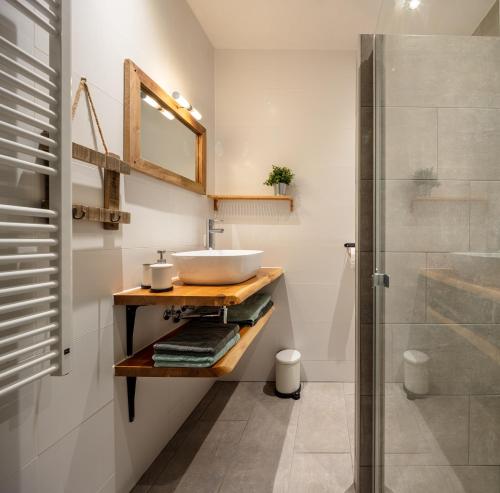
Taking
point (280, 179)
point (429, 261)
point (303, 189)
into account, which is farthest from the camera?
point (303, 189)

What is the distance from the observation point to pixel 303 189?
238cm

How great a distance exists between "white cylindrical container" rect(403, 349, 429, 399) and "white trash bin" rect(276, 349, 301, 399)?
1.16m

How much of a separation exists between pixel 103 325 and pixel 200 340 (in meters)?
0.39

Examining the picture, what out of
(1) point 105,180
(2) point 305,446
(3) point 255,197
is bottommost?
(2) point 305,446

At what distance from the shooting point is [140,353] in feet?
4.42

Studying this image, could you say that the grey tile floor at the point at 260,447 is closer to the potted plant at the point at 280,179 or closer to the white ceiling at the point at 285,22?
the potted plant at the point at 280,179

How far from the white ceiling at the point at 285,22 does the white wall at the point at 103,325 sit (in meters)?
0.46

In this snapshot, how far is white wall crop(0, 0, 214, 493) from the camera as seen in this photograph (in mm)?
889

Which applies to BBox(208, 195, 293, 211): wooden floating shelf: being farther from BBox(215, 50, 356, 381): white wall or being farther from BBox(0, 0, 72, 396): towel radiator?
BBox(0, 0, 72, 396): towel radiator

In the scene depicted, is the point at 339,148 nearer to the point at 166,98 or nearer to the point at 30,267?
the point at 166,98

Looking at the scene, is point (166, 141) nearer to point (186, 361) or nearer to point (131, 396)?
point (186, 361)

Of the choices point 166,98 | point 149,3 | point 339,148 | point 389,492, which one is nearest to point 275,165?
point 339,148

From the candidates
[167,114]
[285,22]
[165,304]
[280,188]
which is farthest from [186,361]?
[285,22]

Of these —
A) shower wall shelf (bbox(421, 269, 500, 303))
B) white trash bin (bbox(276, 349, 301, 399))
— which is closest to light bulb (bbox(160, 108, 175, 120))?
shower wall shelf (bbox(421, 269, 500, 303))
